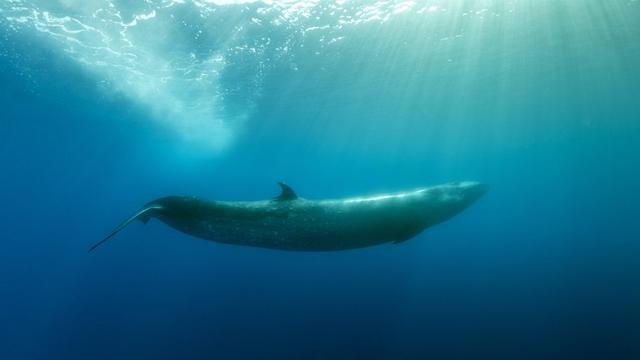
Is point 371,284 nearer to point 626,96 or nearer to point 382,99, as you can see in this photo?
point 382,99

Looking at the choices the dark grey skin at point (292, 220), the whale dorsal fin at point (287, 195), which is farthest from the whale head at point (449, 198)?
the whale dorsal fin at point (287, 195)

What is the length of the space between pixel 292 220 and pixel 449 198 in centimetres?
353

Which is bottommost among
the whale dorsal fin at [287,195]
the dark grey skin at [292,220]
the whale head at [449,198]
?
the dark grey skin at [292,220]

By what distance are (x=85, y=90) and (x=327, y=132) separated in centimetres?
3004

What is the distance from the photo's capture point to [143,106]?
34844 mm

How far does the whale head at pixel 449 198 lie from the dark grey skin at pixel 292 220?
1.92ft

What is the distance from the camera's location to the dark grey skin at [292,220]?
684 centimetres

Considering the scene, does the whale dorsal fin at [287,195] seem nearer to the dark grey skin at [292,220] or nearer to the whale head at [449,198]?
the dark grey skin at [292,220]

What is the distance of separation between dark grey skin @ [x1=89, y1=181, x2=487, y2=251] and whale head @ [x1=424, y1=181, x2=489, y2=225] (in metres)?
0.58

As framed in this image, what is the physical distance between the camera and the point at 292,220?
6.91 meters

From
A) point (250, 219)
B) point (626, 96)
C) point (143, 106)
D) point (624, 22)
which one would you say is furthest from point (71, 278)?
point (626, 96)

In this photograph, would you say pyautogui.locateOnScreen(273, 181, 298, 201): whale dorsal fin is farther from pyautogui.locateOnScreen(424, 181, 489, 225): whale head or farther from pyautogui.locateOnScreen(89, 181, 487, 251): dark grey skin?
pyautogui.locateOnScreen(424, 181, 489, 225): whale head

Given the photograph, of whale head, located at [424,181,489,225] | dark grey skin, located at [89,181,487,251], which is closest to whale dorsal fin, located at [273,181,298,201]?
dark grey skin, located at [89,181,487,251]

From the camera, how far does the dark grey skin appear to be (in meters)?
6.84
